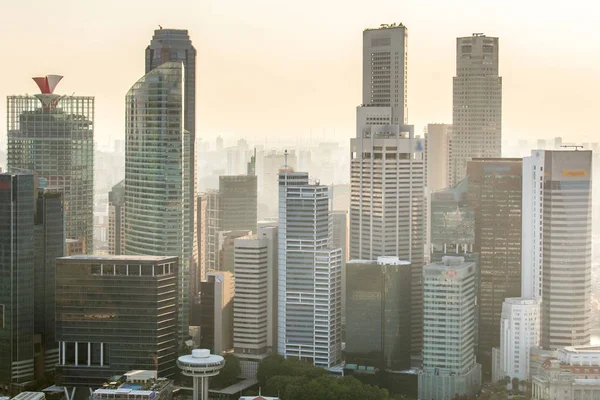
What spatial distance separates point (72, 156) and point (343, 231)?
8418mm

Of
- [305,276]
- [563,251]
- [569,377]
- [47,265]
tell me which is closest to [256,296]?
[305,276]

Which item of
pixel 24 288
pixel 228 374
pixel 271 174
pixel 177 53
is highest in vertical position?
pixel 177 53

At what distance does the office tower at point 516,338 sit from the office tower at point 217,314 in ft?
20.5

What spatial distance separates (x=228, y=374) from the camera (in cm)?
2584

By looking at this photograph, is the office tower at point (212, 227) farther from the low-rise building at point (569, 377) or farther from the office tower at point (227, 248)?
the low-rise building at point (569, 377)

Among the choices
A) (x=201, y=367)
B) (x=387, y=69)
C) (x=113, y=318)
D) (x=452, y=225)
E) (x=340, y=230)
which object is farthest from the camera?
(x=387, y=69)

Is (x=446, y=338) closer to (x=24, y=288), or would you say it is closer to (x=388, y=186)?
(x=388, y=186)

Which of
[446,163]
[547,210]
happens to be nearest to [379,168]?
[547,210]

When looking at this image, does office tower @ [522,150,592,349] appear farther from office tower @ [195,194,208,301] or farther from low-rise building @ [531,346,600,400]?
office tower @ [195,194,208,301]

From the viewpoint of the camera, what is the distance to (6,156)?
111 feet

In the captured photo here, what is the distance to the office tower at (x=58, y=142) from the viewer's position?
3328 cm

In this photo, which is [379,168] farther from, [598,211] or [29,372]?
[29,372]

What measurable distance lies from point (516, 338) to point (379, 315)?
3062 millimetres

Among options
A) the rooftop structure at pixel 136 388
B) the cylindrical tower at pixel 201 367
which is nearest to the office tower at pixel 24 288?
the rooftop structure at pixel 136 388
